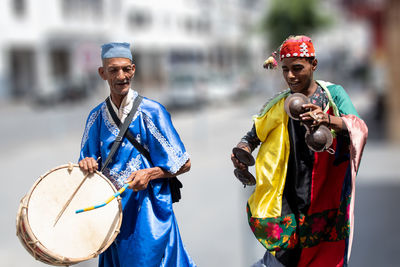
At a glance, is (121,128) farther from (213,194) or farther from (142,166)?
(213,194)

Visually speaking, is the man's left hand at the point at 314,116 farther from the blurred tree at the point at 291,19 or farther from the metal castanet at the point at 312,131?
the blurred tree at the point at 291,19

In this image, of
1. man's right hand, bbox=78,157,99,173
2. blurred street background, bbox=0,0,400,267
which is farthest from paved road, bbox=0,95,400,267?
man's right hand, bbox=78,157,99,173

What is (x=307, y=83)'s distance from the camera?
258 cm

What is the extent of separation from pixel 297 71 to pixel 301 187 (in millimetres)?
574

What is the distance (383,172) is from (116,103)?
7618mm

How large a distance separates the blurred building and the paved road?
628 cm

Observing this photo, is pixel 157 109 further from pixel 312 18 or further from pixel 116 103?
pixel 312 18

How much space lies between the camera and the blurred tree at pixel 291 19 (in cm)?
2662

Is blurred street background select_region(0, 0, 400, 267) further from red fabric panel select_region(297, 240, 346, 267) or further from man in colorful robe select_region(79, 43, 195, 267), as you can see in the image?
red fabric panel select_region(297, 240, 346, 267)

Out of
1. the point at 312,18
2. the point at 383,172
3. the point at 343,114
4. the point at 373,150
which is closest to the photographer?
the point at 343,114

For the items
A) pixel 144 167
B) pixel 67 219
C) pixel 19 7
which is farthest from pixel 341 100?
pixel 19 7

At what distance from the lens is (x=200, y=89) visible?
2294 centimetres

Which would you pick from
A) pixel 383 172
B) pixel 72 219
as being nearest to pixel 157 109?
pixel 72 219

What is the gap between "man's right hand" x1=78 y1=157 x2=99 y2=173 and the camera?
8.73ft
